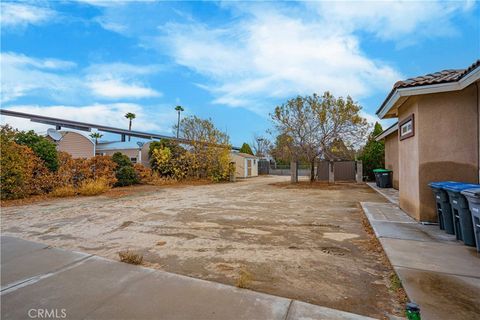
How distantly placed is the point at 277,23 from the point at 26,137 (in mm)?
11998

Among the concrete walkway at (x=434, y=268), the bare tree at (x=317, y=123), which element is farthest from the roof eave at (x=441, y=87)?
the bare tree at (x=317, y=123)

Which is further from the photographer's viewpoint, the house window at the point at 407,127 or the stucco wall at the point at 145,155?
the stucco wall at the point at 145,155

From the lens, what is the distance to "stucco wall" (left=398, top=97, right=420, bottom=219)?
5.78m

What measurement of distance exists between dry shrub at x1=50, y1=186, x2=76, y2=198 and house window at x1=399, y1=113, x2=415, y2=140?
42.2 feet

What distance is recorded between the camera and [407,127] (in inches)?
254

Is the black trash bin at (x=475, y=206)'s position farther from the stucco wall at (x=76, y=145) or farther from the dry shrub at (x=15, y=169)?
the stucco wall at (x=76, y=145)

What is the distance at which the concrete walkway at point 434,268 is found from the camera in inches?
92.0

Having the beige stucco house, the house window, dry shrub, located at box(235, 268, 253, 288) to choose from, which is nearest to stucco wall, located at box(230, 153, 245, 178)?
the beige stucco house

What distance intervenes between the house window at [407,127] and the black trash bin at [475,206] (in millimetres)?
2654

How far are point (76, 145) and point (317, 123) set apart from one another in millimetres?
18801

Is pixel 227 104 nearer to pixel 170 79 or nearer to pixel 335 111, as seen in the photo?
pixel 170 79

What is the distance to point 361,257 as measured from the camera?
12.3 feet

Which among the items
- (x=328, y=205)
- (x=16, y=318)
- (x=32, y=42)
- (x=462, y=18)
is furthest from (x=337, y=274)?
(x=32, y=42)

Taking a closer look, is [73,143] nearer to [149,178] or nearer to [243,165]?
[149,178]
